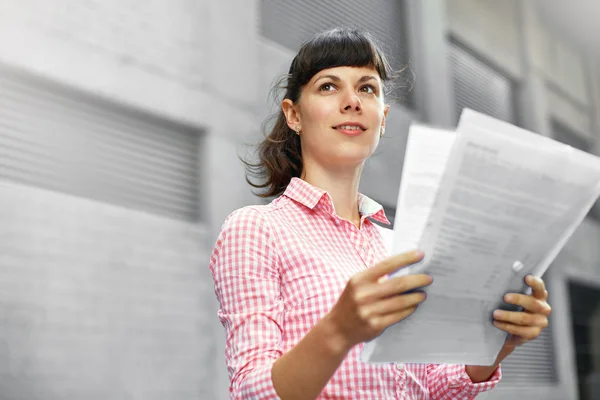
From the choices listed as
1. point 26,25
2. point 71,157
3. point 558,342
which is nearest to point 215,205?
point 71,157

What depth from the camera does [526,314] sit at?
1010 millimetres

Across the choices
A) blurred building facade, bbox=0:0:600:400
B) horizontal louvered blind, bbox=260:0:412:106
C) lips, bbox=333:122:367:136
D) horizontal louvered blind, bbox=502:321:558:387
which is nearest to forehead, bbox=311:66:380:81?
lips, bbox=333:122:367:136

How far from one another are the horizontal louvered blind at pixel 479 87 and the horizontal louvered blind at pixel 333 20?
0.77 m

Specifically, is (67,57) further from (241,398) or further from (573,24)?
(573,24)

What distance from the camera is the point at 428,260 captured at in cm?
87

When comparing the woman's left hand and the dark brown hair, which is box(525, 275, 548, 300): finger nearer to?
the woman's left hand

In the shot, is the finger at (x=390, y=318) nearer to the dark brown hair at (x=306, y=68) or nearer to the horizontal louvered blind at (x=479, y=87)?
the dark brown hair at (x=306, y=68)

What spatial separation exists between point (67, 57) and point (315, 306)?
236 cm

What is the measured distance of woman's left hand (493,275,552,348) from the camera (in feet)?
3.23

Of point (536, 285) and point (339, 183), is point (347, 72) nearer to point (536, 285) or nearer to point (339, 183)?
point (339, 183)

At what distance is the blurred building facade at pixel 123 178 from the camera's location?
288 centimetres

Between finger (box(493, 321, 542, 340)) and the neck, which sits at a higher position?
the neck

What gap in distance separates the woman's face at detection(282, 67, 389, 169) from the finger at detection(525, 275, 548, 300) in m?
0.38

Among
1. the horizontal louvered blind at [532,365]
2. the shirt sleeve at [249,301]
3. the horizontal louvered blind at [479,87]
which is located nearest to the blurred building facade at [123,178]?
the shirt sleeve at [249,301]
